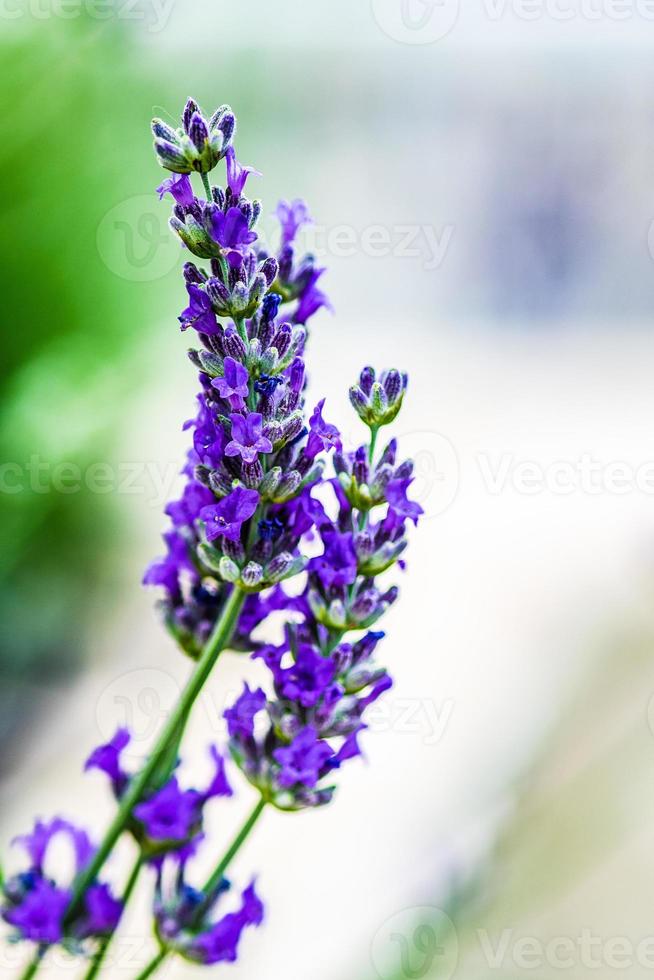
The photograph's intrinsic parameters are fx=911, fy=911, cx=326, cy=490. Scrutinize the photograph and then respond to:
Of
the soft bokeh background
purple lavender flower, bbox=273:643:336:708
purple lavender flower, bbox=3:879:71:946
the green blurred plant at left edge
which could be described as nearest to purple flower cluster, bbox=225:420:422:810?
purple lavender flower, bbox=273:643:336:708

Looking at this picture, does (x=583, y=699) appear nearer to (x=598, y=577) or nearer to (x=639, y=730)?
(x=639, y=730)

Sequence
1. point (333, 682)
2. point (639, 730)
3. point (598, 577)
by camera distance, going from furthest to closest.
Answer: point (598, 577)
point (639, 730)
point (333, 682)

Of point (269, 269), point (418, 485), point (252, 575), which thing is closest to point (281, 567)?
point (252, 575)

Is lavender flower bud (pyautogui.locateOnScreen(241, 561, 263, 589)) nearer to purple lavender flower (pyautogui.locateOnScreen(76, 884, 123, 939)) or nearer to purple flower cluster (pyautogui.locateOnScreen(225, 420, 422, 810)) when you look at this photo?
purple flower cluster (pyautogui.locateOnScreen(225, 420, 422, 810))

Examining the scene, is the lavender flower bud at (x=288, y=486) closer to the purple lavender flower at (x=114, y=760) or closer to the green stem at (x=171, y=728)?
the green stem at (x=171, y=728)

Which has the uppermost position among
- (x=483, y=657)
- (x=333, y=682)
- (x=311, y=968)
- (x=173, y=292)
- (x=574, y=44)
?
(x=574, y=44)

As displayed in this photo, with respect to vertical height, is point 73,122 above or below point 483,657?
above

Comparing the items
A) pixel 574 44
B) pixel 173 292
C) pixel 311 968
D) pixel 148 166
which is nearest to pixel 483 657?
pixel 311 968
